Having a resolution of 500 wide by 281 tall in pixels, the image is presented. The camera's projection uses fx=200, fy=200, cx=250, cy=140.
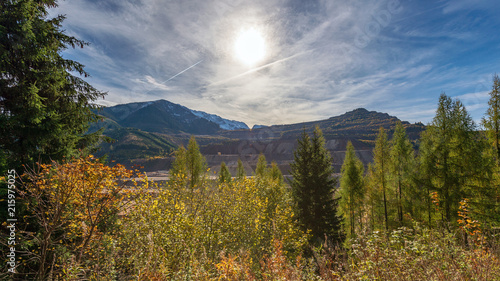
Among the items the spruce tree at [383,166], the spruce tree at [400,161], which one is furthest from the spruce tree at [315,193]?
the spruce tree at [400,161]

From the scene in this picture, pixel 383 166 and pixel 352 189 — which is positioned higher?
pixel 383 166

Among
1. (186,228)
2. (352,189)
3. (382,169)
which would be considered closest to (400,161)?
(382,169)

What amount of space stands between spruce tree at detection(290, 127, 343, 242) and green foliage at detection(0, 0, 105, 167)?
13.5 m

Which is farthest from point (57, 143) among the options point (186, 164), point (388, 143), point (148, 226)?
point (388, 143)

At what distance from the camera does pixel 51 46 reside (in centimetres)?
822

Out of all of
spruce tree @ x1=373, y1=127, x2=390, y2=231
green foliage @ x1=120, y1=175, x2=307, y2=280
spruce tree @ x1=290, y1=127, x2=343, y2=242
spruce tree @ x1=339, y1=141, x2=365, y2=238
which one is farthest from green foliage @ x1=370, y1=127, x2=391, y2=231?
green foliage @ x1=120, y1=175, x2=307, y2=280

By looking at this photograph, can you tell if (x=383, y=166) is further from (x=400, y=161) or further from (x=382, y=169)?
(x=400, y=161)

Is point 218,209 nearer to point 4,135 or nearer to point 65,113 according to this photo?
point 65,113

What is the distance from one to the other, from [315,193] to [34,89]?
15.8 meters

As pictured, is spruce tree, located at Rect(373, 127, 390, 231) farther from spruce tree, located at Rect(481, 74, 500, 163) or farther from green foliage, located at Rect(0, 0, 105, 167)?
green foliage, located at Rect(0, 0, 105, 167)

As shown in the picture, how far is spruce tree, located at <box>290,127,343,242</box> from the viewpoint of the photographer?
1451cm

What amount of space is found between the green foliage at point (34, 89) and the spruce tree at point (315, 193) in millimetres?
13470

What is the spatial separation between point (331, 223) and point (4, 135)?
17.7 metres

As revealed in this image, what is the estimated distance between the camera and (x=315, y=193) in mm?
14922
